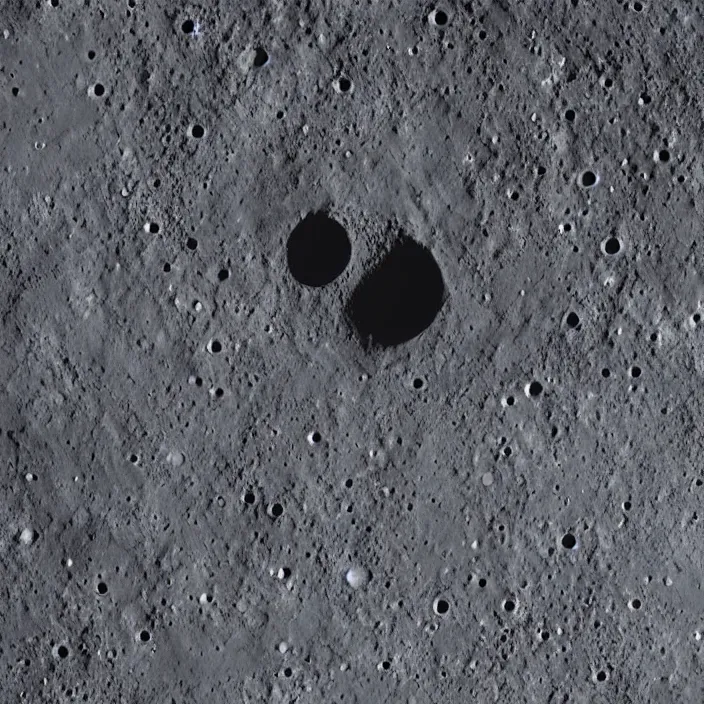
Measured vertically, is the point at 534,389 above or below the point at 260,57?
below

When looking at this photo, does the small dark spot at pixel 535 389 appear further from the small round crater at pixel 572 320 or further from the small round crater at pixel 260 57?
the small round crater at pixel 260 57

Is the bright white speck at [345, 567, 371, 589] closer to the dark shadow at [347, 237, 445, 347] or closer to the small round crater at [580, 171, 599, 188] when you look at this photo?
the dark shadow at [347, 237, 445, 347]

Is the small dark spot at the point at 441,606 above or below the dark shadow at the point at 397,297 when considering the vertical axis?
below


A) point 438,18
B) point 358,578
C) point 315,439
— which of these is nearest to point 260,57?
point 438,18

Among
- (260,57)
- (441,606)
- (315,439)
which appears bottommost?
(441,606)

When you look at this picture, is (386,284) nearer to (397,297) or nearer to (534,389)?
(397,297)

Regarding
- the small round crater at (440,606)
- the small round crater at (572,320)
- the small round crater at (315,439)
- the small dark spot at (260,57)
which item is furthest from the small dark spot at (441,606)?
the small dark spot at (260,57)

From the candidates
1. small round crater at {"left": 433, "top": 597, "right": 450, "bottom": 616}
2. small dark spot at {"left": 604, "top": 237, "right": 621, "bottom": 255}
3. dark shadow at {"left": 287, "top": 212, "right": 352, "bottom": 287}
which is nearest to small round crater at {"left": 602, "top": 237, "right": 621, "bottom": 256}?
small dark spot at {"left": 604, "top": 237, "right": 621, "bottom": 255}

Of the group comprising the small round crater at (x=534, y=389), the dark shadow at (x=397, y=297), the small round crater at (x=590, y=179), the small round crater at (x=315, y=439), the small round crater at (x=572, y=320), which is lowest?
the small round crater at (x=315, y=439)
